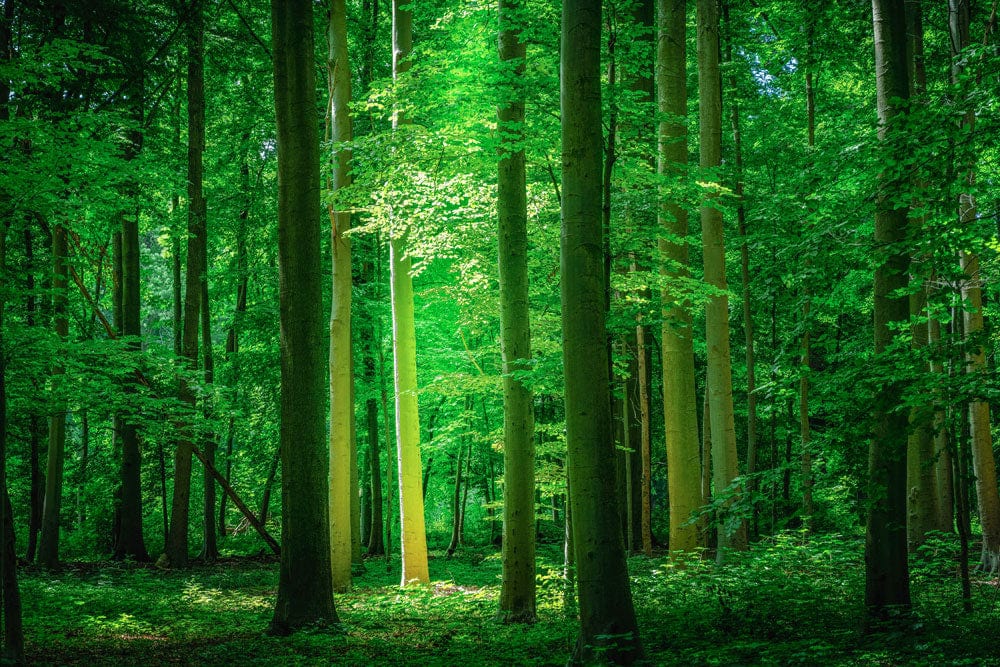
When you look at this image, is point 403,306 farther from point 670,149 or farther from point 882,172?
point 882,172

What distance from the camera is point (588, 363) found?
528 centimetres

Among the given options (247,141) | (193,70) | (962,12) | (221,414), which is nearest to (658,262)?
(962,12)

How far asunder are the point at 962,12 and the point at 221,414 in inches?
514

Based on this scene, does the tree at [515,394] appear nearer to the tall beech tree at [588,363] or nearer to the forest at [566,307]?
the forest at [566,307]

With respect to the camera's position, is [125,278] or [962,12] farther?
[125,278]

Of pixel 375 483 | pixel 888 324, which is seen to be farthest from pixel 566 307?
pixel 375 483

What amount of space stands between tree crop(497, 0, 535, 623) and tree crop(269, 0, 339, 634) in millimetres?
2119

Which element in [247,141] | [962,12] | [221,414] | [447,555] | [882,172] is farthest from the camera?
[447,555]

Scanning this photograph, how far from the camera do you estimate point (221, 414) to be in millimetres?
13328

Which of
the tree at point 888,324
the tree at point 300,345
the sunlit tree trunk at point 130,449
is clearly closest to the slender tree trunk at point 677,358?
the tree at point 888,324

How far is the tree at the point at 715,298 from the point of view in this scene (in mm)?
9922

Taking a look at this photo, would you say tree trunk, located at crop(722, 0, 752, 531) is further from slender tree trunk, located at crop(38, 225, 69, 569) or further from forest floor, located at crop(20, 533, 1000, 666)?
slender tree trunk, located at crop(38, 225, 69, 569)

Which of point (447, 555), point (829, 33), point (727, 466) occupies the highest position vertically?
point (829, 33)

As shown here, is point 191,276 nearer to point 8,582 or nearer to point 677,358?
point 8,582
